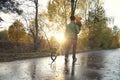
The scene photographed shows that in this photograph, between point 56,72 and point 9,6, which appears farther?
point 9,6

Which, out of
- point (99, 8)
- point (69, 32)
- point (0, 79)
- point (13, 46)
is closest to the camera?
point (0, 79)

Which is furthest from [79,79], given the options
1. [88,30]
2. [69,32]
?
[88,30]

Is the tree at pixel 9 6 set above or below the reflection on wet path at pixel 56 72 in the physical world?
above

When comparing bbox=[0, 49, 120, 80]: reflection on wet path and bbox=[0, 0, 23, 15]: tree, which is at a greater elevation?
bbox=[0, 0, 23, 15]: tree

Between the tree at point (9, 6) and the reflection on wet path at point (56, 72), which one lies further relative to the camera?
the tree at point (9, 6)

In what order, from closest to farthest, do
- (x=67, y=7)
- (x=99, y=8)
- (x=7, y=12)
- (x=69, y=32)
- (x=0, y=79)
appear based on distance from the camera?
(x=0, y=79), (x=69, y=32), (x=7, y=12), (x=67, y=7), (x=99, y=8)

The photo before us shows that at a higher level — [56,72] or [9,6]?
[9,6]

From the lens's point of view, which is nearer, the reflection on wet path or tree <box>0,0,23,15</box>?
the reflection on wet path

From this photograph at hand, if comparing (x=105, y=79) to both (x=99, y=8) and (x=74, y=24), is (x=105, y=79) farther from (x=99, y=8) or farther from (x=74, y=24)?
(x=99, y=8)

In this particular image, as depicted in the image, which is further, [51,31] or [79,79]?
[51,31]

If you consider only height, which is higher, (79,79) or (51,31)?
(51,31)

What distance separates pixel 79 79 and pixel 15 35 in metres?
42.4

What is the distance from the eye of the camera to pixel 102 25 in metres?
66.1

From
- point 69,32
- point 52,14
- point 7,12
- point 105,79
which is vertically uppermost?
point 52,14
